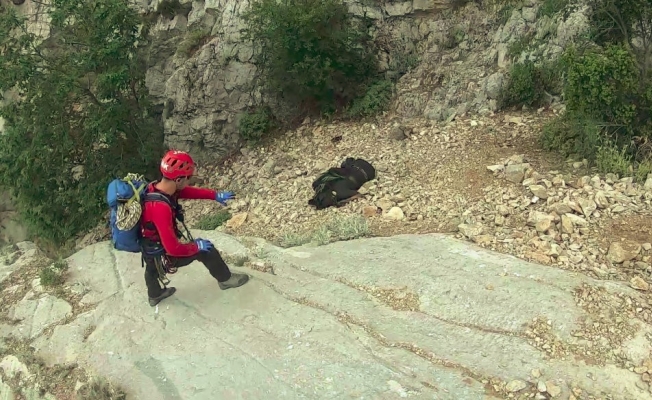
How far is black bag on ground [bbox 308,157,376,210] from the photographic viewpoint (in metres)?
8.18

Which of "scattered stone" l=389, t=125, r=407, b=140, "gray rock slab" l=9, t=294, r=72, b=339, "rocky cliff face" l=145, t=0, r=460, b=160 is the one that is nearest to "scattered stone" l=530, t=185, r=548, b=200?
"scattered stone" l=389, t=125, r=407, b=140

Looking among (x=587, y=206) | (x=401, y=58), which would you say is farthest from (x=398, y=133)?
(x=587, y=206)

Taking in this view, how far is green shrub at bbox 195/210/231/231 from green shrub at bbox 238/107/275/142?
9.90 ft

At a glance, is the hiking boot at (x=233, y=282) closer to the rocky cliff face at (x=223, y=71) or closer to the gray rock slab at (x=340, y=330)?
the gray rock slab at (x=340, y=330)

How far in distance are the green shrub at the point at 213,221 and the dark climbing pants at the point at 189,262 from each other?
3.14 metres

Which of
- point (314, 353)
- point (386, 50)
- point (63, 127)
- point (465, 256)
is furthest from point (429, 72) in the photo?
point (314, 353)

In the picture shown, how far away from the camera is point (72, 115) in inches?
433

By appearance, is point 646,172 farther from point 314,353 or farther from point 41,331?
point 41,331

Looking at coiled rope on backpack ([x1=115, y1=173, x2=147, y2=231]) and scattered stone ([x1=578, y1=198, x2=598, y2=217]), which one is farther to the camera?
scattered stone ([x1=578, y1=198, x2=598, y2=217])

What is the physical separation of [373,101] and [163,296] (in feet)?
22.1

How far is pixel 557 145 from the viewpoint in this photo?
8078 millimetres

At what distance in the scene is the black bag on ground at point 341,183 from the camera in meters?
8.18

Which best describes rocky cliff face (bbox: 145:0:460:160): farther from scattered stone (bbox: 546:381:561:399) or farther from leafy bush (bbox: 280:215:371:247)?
scattered stone (bbox: 546:381:561:399)

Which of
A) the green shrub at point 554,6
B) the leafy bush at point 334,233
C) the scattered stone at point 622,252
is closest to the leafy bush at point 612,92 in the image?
the green shrub at point 554,6
